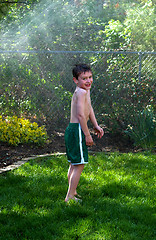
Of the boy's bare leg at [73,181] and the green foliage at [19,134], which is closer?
the boy's bare leg at [73,181]

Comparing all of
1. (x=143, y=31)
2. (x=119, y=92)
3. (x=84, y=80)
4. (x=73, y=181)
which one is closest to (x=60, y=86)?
(x=119, y=92)

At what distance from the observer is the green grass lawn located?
252 cm

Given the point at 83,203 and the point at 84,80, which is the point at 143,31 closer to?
the point at 84,80

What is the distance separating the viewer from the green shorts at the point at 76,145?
9.97 ft

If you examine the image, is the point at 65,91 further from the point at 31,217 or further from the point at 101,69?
the point at 31,217

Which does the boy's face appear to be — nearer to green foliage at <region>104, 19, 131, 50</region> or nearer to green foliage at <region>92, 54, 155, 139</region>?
green foliage at <region>92, 54, 155, 139</region>

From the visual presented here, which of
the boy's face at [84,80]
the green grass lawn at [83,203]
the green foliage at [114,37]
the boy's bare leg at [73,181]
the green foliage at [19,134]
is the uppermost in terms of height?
the green foliage at [114,37]

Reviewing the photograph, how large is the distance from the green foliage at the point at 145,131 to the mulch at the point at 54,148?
0.65ft

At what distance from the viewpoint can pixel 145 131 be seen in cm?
554

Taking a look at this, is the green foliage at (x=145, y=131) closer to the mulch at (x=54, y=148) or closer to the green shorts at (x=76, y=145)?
the mulch at (x=54, y=148)

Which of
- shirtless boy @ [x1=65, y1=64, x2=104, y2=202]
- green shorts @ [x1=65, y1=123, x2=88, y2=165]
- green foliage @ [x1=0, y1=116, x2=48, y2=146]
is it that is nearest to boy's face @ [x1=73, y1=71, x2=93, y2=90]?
shirtless boy @ [x1=65, y1=64, x2=104, y2=202]

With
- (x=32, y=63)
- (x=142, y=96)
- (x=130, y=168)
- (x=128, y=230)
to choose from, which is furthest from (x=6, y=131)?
(x=128, y=230)

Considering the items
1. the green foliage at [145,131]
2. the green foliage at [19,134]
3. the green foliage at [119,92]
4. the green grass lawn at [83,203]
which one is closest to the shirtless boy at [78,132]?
the green grass lawn at [83,203]

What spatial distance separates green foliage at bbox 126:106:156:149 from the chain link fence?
484mm
